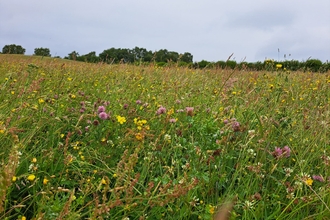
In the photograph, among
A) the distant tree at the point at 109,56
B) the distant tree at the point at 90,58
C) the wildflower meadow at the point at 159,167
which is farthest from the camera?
the distant tree at the point at 90,58

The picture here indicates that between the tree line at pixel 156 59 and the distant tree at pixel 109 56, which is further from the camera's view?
the distant tree at pixel 109 56

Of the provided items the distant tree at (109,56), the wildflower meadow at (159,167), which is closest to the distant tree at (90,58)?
the distant tree at (109,56)

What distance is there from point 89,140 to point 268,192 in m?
1.18

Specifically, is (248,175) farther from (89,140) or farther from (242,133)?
(89,140)

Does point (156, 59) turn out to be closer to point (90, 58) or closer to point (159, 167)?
point (90, 58)

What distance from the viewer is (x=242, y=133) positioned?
2.07 meters

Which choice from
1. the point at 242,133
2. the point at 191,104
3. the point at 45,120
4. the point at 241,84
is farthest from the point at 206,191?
the point at 241,84

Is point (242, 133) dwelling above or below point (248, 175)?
above

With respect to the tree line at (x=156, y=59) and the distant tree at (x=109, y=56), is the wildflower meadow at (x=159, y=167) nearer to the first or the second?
the tree line at (x=156, y=59)

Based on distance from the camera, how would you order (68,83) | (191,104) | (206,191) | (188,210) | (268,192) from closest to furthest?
(188,210) → (206,191) → (268,192) → (191,104) → (68,83)

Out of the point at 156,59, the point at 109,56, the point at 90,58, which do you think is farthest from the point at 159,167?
the point at 109,56

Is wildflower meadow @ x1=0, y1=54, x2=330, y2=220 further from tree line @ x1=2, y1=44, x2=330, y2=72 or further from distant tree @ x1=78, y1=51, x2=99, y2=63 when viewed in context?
distant tree @ x1=78, y1=51, x2=99, y2=63

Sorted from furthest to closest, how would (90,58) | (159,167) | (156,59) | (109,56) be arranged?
(109,56), (90,58), (156,59), (159,167)

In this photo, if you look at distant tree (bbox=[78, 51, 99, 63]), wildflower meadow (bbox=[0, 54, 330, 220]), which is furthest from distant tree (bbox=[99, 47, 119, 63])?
wildflower meadow (bbox=[0, 54, 330, 220])
